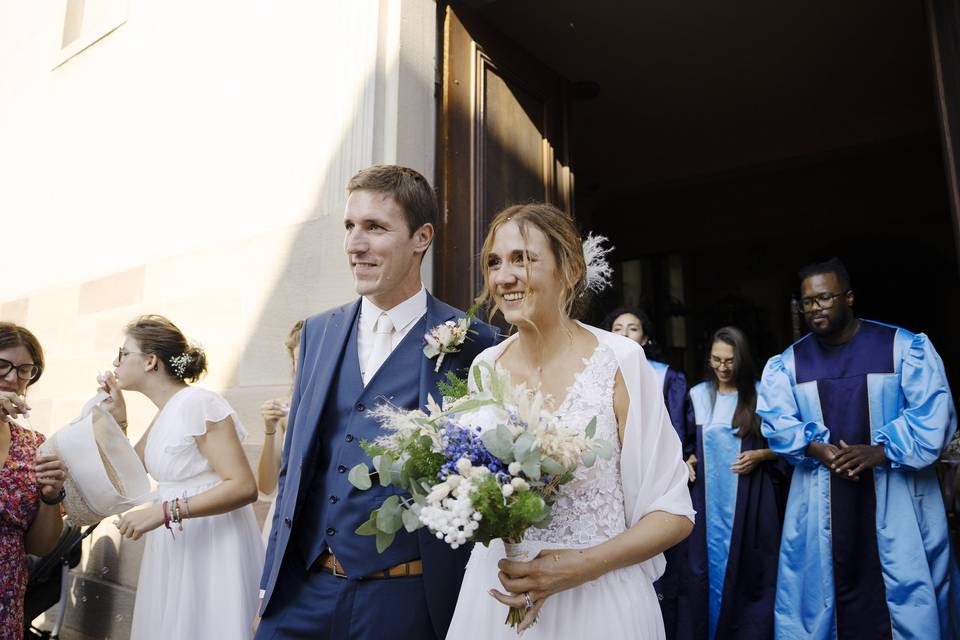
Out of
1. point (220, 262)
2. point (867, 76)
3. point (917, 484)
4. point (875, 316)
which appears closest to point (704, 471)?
point (917, 484)

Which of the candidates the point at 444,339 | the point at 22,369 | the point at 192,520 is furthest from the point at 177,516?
the point at 444,339

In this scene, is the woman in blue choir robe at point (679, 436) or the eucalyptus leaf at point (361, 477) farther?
the woman in blue choir robe at point (679, 436)

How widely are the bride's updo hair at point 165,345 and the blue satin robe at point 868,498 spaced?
3.34 m

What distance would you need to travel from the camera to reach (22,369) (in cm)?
326

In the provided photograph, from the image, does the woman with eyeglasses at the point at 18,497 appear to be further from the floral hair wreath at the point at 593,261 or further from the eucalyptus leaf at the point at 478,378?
the floral hair wreath at the point at 593,261

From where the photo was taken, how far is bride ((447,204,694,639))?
1783 millimetres

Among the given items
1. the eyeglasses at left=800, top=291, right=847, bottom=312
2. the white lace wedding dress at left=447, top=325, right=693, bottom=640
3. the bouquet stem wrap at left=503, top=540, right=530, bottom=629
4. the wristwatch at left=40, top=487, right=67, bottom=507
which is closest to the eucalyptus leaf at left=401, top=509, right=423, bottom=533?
the bouquet stem wrap at left=503, top=540, right=530, bottom=629

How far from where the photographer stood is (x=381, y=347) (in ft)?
8.00

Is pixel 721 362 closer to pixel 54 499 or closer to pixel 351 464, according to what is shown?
pixel 351 464

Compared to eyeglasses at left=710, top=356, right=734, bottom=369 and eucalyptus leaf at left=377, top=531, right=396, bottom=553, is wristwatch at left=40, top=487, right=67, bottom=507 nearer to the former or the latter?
eucalyptus leaf at left=377, top=531, right=396, bottom=553

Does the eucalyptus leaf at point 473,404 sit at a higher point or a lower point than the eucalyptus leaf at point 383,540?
higher

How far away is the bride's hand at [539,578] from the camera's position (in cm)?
173

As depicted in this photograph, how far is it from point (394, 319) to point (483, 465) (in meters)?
0.93

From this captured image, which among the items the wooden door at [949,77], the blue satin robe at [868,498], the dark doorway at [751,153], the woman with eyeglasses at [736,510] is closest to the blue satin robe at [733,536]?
the woman with eyeglasses at [736,510]
